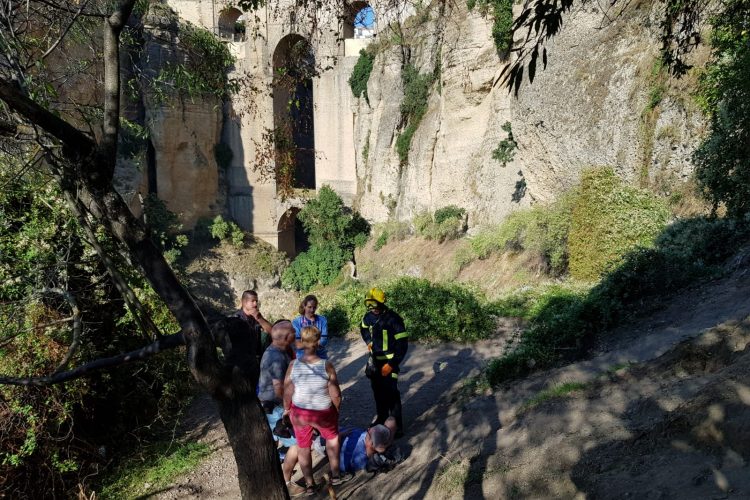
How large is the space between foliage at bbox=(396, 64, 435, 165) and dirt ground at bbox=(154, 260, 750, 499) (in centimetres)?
1802

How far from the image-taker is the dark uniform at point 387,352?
462cm

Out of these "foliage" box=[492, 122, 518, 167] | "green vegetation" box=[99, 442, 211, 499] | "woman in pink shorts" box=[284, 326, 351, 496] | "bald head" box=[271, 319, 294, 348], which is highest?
"foliage" box=[492, 122, 518, 167]

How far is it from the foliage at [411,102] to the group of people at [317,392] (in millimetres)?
19184

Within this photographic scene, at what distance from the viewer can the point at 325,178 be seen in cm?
2838

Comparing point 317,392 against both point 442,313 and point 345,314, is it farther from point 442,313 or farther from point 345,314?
point 345,314

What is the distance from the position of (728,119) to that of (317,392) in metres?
6.84

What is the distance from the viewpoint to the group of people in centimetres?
384

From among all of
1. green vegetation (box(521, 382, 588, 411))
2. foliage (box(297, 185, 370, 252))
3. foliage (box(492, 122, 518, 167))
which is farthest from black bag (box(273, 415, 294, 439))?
foliage (box(297, 185, 370, 252))

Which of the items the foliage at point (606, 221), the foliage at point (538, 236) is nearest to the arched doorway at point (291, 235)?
the foliage at point (538, 236)

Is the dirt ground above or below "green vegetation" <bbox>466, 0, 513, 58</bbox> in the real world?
below

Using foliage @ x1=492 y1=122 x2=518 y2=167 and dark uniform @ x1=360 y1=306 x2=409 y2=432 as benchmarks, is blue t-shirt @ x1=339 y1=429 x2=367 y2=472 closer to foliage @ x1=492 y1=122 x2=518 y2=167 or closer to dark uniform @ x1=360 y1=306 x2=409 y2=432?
dark uniform @ x1=360 y1=306 x2=409 y2=432

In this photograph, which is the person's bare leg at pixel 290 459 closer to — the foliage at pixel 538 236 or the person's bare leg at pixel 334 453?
the person's bare leg at pixel 334 453

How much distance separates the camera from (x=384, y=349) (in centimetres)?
461

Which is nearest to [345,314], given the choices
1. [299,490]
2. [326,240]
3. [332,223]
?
[299,490]
